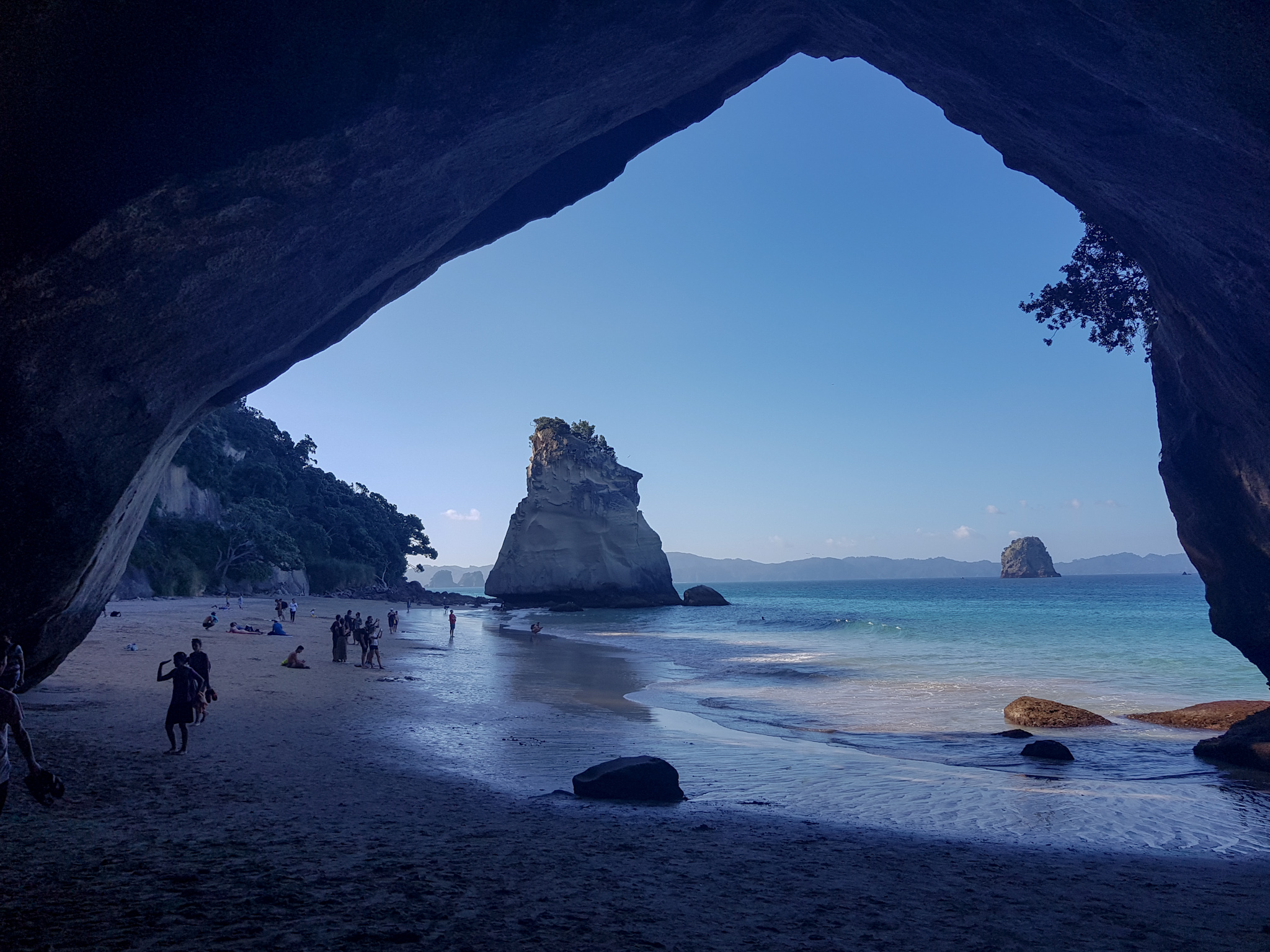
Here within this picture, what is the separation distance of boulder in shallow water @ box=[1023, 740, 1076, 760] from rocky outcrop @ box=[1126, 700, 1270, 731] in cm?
477

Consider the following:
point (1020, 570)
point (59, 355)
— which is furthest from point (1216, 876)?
point (1020, 570)

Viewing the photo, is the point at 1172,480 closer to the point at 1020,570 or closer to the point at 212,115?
the point at 212,115

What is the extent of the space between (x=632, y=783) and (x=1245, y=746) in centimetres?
1045

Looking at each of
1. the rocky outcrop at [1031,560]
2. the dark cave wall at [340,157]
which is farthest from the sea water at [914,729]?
the rocky outcrop at [1031,560]

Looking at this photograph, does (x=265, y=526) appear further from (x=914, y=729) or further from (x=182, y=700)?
(x=914, y=729)

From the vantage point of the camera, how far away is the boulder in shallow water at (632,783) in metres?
8.09

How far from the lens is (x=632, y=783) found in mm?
8117

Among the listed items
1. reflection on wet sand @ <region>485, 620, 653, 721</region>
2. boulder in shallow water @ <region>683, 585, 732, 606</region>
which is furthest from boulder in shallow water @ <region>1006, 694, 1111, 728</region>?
boulder in shallow water @ <region>683, 585, 732, 606</region>

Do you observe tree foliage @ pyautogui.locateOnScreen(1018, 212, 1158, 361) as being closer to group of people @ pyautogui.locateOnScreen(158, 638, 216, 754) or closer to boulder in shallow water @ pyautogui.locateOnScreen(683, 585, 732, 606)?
group of people @ pyautogui.locateOnScreen(158, 638, 216, 754)

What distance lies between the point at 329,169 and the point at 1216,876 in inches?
444

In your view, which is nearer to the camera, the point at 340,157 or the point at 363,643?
the point at 340,157

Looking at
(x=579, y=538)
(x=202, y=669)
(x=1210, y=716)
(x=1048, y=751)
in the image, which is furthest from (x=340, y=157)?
(x=579, y=538)

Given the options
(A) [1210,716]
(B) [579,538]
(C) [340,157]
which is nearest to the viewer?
(C) [340,157]

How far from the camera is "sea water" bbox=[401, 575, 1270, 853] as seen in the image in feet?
27.4
